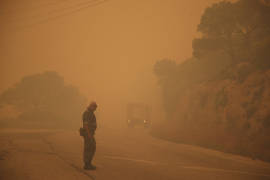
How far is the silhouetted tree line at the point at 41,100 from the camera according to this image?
1510 inches

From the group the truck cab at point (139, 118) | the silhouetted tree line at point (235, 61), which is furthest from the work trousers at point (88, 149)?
the truck cab at point (139, 118)

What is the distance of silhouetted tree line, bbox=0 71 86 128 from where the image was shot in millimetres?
38344

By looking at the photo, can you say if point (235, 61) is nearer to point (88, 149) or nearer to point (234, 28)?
point (234, 28)

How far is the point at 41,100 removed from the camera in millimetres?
41938

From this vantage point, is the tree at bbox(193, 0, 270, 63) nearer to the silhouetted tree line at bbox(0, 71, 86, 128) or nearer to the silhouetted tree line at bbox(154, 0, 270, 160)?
the silhouetted tree line at bbox(154, 0, 270, 160)

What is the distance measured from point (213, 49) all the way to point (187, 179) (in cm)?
2145

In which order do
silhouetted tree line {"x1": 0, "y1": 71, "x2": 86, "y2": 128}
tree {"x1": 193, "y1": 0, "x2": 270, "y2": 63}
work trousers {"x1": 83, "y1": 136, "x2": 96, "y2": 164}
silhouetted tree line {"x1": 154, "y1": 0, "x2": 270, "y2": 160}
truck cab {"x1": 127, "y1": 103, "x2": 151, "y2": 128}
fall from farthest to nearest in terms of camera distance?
silhouetted tree line {"x1": 0, "y1": 71, "x2": 86, "y2": 128} < truck cab {"x1": 127, "y1": 103, "x2": 151, "y2": 128} < tree {"x1": 193, "y1": 0, "x2": 270, "y2": 63} < silhouetted tree line {"x1": 154, "y1": 0, "x2": 270, "y2": 160} < work trousers {"x1": 83, "y1": 136, "x2": 96, "y2": 164}

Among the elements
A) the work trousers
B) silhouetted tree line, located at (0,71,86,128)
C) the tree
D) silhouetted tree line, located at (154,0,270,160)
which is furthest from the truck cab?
the work trousers

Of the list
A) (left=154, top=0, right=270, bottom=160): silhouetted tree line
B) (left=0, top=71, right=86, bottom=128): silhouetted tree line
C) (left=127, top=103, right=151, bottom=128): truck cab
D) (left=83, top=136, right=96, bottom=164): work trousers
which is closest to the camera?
(left=83, top=136, right=96, bottom=164): work trousers

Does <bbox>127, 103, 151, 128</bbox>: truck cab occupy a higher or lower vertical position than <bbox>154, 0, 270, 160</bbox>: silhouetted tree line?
lower

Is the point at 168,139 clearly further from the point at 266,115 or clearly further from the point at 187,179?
the point at 187,179

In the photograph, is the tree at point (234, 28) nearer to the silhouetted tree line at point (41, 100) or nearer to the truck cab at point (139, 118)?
the truck cab at point (139, 118)

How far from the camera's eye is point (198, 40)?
2584 cm

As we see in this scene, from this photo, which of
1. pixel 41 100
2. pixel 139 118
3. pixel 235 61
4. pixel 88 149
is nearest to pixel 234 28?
pixel 235 61
